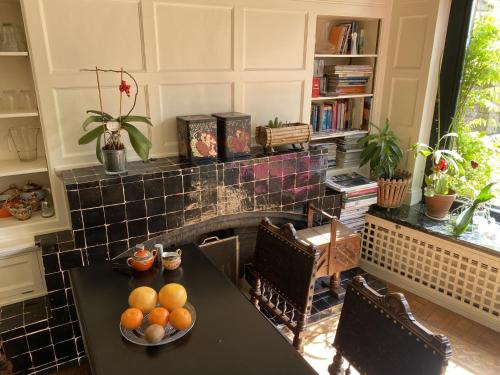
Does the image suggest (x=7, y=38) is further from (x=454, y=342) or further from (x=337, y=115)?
(x=454, y=342)

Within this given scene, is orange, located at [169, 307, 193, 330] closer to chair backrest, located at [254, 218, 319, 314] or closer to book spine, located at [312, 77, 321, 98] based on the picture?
chair backrest, located at [254, 218, 319, 314]

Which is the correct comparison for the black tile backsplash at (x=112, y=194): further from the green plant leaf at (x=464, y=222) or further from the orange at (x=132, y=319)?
the green plant leaf at (x=464, y=222)

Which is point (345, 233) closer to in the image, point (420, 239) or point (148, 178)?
point (420, 239)

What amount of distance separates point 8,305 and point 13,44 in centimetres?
136

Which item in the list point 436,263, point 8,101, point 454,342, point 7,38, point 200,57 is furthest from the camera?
point 436,263

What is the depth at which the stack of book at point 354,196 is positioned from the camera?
2.83 m

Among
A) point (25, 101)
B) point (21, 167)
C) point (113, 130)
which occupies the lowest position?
point (21, 167)

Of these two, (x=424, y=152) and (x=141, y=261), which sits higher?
(x=424, y=152)

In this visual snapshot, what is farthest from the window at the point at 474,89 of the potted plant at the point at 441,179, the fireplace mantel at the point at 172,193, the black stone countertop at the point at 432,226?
the fireplace mantel at the point at 172,193

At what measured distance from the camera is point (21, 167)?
6.67ft

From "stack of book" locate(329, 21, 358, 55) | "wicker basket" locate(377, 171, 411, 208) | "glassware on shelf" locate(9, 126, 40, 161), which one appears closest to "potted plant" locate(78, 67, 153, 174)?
"glassware on shelf" locate(9, 126, 40, 161)

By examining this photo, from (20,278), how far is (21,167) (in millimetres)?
603

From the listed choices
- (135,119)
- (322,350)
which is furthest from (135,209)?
(322,350)

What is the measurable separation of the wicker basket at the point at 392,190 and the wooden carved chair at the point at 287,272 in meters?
A: 1.37
